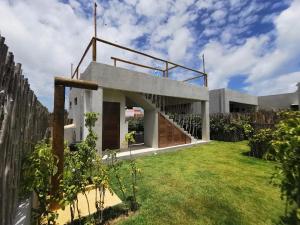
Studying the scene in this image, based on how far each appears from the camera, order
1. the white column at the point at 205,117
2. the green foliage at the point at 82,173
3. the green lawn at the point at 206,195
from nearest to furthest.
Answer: the green foliage at the point at 82,173 → the green lawn at the point at 206,195 → the white column at the point at 205,117

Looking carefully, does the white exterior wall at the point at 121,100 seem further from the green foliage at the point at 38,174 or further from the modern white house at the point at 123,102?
the green foliage at the point at 38,174

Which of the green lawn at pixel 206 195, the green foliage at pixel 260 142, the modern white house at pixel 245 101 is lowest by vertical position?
the green lawn at pixel 206 195

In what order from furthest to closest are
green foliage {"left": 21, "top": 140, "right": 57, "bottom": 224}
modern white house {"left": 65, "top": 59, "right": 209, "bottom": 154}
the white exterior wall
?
the white exterior wall → modern white house {"left": 65, "top": 59, "right": 209, "bottom": 154} → green foliage {"left": 21, "top": 140, "right": 57, "bottom": 224}

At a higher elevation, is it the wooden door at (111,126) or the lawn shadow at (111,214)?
the wooden door at (111,126)

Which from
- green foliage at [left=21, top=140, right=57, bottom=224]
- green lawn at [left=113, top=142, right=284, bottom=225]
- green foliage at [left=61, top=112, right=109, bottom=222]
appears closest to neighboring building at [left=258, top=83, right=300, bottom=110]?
green lawn at [left=113, top=142, right=284, bottom=225]

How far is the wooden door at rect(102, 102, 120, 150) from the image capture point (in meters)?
10.0

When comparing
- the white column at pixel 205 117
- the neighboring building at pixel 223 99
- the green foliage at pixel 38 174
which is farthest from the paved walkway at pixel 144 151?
the neighboring building at pixel 223 99

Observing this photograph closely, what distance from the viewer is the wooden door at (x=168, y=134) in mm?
11055

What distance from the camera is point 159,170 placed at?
725 centimetres

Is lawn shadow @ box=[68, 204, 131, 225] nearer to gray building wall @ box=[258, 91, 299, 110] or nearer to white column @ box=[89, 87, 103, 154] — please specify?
white column @ box=[89, 87, 103, 154]

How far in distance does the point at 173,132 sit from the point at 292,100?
21062 millimetres

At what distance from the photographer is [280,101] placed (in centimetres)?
2542

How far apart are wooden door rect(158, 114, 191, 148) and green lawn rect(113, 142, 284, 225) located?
2.89 m

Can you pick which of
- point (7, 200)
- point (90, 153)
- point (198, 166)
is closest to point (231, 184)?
point (198, 166)
